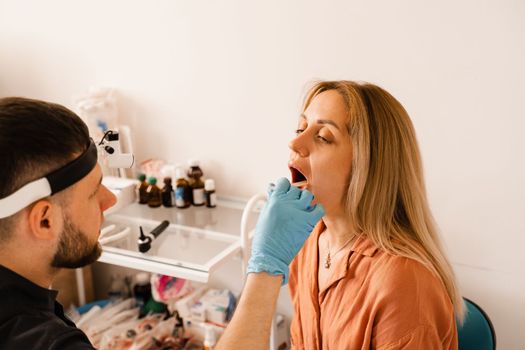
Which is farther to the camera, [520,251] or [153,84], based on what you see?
[153,84]

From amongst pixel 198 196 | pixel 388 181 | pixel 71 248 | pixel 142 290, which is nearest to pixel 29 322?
pixel 71 248

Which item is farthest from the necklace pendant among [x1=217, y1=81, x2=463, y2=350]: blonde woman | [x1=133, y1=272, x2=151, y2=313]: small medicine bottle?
[x1=133, y1=272, x2=151, y2=313]: small medicine bottle

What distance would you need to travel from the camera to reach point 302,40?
1829 millimetres

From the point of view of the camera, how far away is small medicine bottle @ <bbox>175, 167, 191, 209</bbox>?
2.06 metres

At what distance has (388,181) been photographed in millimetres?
1229

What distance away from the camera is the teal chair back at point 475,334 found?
1327mm

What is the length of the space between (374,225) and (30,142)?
805 millimetres

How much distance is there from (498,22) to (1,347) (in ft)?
4.98

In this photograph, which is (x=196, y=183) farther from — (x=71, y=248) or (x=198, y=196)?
(x=71, y=248)

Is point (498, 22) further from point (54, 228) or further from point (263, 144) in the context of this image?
point (54, 228)

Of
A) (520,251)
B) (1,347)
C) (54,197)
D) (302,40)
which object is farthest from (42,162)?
(520,251)

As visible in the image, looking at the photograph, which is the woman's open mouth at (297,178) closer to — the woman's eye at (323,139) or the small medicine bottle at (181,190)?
the woman's eye at (323,139)

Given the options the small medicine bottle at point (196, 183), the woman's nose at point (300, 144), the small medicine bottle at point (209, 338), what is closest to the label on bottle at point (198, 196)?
the small medicine bottle at point (196, 183)

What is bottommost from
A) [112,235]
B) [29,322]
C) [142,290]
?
[142,290]
